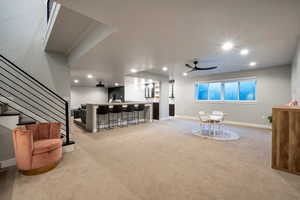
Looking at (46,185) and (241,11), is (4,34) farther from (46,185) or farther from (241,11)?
(241,11)

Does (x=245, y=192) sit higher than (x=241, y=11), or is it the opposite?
(x=241, y=11)

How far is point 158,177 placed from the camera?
2072 millimetres

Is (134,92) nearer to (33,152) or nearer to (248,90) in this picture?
(248,90)

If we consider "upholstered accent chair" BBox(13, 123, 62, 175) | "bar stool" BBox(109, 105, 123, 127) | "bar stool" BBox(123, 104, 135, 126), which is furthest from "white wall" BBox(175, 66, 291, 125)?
"upholstered accent chair" BBox(13, 123, 62, 175)

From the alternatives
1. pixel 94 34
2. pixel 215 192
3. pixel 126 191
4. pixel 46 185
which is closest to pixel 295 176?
pixel 215 192

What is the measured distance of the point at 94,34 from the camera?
110 inches

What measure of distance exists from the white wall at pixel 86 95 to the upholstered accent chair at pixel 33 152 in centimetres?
889

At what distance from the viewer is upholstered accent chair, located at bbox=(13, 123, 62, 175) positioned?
2.06 metres

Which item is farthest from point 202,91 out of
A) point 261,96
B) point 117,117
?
point 117,117

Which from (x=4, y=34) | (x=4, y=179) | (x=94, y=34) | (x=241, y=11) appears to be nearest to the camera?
(x=241, y=11)

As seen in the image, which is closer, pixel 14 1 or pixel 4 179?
pixel 4 179

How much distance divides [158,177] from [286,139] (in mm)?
2328

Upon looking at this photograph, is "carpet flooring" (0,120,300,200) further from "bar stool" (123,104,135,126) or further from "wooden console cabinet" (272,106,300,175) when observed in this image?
"bar stool" (123,104,135,126)

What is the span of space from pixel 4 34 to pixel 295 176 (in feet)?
22.2
